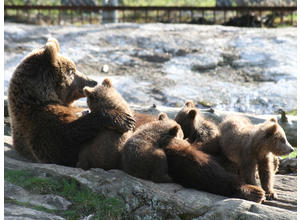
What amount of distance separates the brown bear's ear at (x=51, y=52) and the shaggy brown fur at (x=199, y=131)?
75.4 inches

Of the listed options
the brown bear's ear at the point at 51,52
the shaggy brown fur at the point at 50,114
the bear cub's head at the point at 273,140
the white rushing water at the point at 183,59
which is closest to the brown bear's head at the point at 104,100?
the shaggy brown fur at the point at 50,114

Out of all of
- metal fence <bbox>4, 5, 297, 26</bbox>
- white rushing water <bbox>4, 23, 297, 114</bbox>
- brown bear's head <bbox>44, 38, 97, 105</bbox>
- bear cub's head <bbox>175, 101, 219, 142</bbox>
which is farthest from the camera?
metal fence <bbox>4, 5, 297, 26</bbox>

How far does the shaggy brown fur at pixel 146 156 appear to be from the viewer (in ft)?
19.6

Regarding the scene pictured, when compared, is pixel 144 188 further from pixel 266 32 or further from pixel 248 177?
pixel 266 32

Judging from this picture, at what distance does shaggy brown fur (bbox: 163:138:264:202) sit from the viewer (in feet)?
18.8

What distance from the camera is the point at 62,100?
7.22m

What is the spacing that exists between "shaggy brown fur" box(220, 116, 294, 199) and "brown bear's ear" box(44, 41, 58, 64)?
2.64 meters

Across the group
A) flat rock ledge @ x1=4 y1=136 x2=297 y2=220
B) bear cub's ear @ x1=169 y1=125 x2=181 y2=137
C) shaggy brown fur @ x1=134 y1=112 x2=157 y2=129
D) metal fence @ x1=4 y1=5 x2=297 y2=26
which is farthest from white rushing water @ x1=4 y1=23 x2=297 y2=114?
flat rock ledge @ x1=4 y1=136 x2=297 y2=220

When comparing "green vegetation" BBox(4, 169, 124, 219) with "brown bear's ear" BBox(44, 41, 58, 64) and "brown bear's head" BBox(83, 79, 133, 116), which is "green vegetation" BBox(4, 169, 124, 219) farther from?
"brown bear's ear" BBox(44, 41, 58, 64)

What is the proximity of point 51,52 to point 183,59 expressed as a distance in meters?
6.67

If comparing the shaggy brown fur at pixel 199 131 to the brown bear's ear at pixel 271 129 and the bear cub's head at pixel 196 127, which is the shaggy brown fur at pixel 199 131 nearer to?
the bear cub's head at pixel 196 127

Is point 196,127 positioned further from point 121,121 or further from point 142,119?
point 121,121

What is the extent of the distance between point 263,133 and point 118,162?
1795 millimetres

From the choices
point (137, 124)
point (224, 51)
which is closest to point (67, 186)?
point (137, 124)
